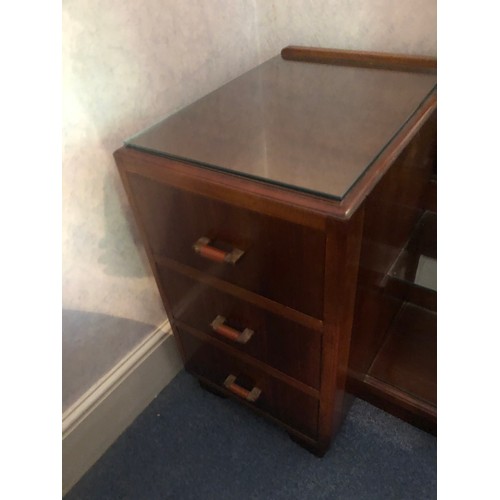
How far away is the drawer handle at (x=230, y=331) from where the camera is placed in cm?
76

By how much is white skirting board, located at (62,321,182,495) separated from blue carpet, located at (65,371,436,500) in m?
0.03

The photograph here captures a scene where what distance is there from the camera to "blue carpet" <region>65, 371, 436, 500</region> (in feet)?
3.07

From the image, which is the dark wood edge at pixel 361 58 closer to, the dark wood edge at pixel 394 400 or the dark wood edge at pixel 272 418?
the dark wood edge at pixel 394 400

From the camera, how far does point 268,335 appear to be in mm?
761

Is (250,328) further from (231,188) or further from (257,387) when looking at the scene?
(231,188)

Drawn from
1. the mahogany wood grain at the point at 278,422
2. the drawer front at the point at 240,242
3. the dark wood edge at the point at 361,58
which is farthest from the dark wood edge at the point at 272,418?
the dark wood edge at the point at 361,58

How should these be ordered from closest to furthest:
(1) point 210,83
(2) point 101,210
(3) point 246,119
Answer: (3) point 246,119 < (2) point 101,210 < (1) point 210,83

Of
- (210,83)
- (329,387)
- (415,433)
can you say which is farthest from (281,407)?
(210,83)

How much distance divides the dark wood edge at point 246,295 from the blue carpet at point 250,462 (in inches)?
19.0

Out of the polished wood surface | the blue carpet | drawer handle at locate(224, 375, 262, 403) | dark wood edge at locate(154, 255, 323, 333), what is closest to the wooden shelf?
the polished wood surface

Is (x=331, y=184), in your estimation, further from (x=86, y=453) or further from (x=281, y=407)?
(x=86, y=453)

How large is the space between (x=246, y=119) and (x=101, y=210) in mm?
339

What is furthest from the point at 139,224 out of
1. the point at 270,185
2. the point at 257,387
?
the point at 257,387
